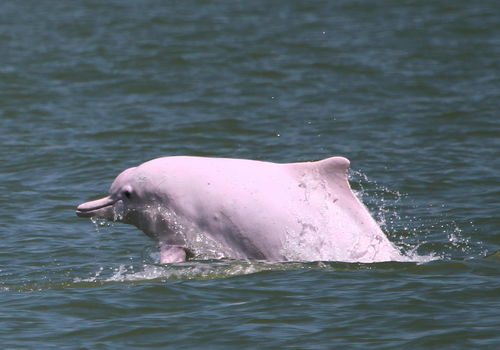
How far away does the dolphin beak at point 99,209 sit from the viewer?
16.0m

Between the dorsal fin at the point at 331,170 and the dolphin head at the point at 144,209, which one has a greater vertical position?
the dorsal fin at the point at 331,170

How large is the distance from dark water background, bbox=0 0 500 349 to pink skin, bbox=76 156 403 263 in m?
0.22

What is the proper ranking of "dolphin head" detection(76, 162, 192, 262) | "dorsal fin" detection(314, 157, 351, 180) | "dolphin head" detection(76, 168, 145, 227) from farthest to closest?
"dolphin head" detection(76, 168, 145, 227), "dolphin head" detection(76, 162, 192, 262), "dorsal fin" detection(314, 157, 351, 180)

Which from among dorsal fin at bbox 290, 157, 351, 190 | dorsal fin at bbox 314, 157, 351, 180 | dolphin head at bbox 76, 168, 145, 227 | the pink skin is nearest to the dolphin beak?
dolphin head at bbox 76, 168, 145, 227

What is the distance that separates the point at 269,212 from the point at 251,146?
980cm

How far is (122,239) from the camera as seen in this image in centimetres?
1841

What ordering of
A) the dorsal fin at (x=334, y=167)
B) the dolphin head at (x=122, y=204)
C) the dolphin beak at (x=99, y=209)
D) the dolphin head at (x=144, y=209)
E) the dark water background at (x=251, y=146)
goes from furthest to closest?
the dolphin beak at (x=99, y=209) < the dolphin head at (x=122, y=204) < the dolphin head at (x=144, y=209) < the dorsal fin at (x=334, y=167) < the dark water background at (x=251, y=146)

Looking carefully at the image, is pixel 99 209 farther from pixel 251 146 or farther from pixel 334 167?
pixel 251 146

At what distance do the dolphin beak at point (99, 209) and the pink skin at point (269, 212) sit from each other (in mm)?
718

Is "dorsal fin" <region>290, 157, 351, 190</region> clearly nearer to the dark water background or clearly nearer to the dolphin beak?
the dark water background

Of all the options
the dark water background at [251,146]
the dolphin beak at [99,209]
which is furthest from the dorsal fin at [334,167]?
the dolphin beak at [99,209]

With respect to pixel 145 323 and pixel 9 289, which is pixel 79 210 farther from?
pixel 145 323

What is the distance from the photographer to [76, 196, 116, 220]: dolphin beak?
629 inches

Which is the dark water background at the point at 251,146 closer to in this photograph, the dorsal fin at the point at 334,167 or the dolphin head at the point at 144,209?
the dolphin head at the point at 144,209
